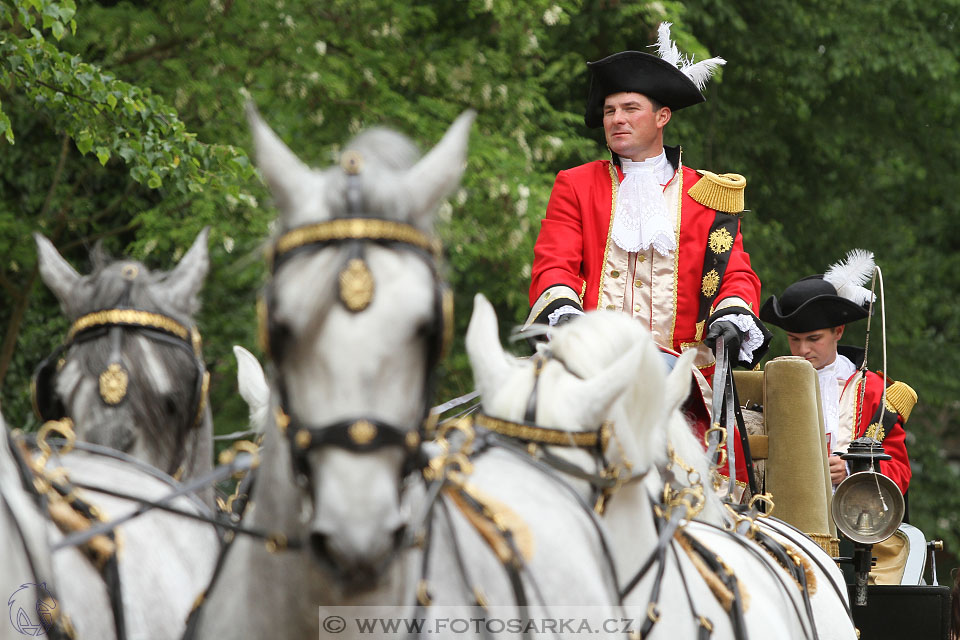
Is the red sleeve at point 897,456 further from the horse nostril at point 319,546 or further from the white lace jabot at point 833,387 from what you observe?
the horse nostril at point 319,546

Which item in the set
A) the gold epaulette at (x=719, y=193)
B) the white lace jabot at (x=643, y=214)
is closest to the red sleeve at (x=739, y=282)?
the gold epaulette at (x=719, y=193)

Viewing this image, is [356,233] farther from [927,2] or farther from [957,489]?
[957,489]

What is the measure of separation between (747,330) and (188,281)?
6.91ft

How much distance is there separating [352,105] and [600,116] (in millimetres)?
4568

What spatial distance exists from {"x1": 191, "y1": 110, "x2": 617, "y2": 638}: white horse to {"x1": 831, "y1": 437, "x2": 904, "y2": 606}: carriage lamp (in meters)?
3.38

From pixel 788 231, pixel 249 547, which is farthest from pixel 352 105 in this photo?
pixel 249 547

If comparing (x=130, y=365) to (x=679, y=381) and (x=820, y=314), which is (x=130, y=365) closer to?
(x=679, y=381)

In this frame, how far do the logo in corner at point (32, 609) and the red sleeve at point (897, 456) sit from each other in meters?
5.27

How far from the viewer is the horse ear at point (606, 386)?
3.54 meters

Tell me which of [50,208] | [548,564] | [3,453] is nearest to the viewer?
[3,453]

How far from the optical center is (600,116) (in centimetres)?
556

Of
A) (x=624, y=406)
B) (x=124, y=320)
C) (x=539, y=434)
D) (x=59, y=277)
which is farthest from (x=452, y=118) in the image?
(x=539, y=434)

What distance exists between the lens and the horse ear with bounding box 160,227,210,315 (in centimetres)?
414

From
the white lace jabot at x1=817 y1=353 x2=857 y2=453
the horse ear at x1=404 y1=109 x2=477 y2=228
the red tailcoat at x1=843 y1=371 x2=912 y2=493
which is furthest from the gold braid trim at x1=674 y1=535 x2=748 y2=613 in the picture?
the white lace jabot at x1=817 y1=353 x2=857 y2=453
